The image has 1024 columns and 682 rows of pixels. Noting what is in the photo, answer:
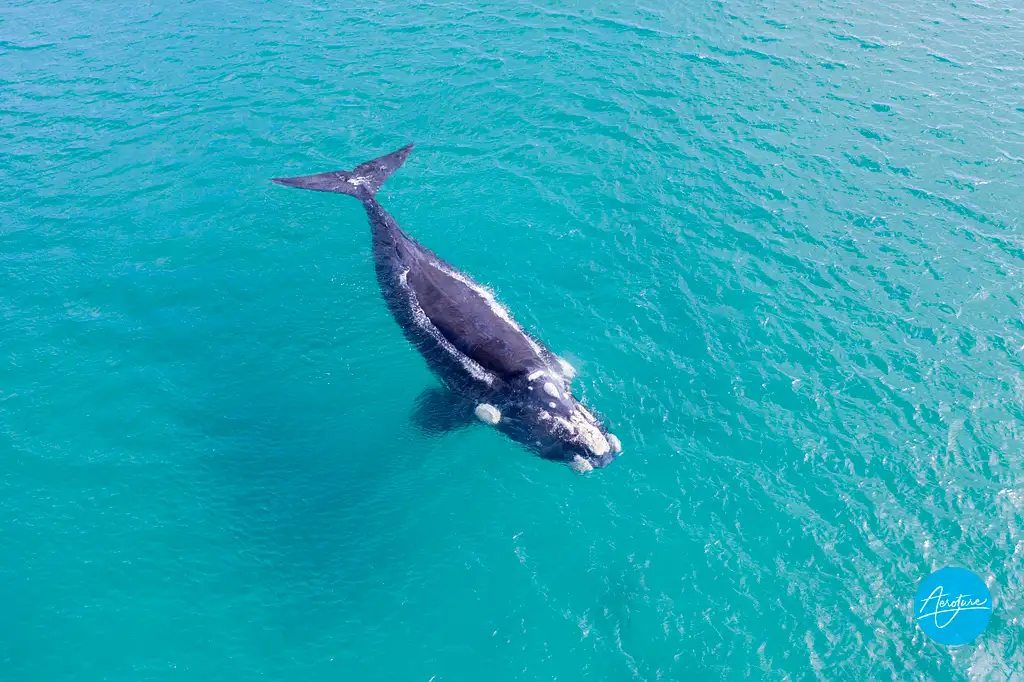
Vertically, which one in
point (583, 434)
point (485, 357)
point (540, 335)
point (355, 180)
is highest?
point (355, 180)

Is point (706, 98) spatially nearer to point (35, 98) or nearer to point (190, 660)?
point (190, 660)

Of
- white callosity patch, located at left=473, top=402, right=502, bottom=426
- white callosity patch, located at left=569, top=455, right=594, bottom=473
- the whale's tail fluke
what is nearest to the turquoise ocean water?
white callosity patch, located at left=569, top=455, right=594, bottom=473

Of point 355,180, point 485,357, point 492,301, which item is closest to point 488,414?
point 485,357

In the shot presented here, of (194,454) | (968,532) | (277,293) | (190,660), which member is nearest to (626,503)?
(968,532)

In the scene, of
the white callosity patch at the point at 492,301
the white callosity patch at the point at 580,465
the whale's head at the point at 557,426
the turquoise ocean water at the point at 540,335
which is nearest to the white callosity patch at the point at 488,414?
the whale's head at the point at 557,426

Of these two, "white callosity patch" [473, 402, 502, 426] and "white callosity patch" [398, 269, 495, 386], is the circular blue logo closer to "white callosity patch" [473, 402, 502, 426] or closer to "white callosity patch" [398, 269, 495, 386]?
"white callosity patch" [473, 402, 502, 426]

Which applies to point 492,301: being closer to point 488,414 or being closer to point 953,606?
point 488,414

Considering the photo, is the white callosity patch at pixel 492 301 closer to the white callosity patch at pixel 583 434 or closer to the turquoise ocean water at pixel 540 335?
the turquoise ocean water at pixel 540 335
